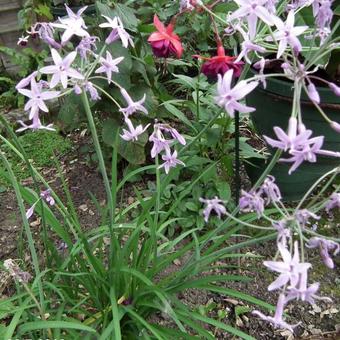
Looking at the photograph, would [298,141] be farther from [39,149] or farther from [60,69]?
[39,149]

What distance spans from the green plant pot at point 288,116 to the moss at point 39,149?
1.45 m

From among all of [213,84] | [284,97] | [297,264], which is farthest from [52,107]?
[297,264]

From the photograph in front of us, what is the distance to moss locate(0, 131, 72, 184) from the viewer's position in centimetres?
298

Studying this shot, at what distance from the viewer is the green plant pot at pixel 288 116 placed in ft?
5.85

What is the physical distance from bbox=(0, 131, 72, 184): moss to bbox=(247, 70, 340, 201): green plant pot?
1.45 meters

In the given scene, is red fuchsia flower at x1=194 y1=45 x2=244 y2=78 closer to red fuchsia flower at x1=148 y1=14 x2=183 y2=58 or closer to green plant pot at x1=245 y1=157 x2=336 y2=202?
red fuchsia flower at x1=148 y1=14 x2=183 y2=58

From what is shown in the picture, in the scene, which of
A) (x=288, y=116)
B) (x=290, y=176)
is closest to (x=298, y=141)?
(x=288, y=116)

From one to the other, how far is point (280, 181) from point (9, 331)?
1442 millimetres

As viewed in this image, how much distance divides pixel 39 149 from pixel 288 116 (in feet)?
5.92

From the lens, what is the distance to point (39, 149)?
123 inches

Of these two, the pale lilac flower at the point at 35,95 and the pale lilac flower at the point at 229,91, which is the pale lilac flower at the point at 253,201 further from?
the pale lilac flower at the point at 35,95

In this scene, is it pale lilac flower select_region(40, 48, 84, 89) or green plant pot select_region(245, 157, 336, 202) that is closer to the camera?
pale lilac flower select_region(40, 48, 84, 89)

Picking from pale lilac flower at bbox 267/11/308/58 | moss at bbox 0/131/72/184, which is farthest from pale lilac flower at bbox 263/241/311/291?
moss at bbox 0/131/72/184

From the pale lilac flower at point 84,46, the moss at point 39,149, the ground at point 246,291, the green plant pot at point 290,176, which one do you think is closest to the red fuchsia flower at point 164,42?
the pale lilac flower at point 84,46
